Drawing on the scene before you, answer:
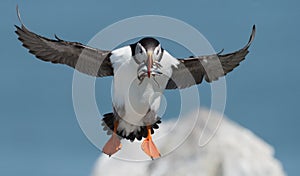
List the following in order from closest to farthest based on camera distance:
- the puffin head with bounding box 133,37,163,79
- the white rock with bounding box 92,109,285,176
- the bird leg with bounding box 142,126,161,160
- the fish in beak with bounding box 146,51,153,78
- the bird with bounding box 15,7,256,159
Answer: the fish in beak with bounding box 146,51,153,78 → the puffin head with bounding box 133,37,163,79 → the bird with bounding box 15,7,256,159 → the bird leg with bounding box 142,126,161,160 → the white rock with bounding box 92,109,285,176

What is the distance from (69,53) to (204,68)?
15.9 feet

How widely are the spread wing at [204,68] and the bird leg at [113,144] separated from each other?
8.02ft

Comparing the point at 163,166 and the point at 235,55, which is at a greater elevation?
the point at 163,166

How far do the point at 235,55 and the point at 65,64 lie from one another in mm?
6168

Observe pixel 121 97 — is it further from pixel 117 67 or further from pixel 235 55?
pixel 235 55

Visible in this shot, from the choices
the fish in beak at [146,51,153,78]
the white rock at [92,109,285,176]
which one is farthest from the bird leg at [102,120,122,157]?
the white rock at [92,109,285,176]

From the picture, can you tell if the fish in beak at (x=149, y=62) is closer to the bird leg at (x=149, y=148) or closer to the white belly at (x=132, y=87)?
the white belly at (x=132, y=87)

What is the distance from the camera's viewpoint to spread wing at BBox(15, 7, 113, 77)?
82.2ft

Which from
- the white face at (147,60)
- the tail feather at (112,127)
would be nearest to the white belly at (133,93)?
the white face at (147,60)

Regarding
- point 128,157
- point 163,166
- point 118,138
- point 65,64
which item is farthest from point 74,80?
point 163,166

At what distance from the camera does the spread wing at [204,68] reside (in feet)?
85.9

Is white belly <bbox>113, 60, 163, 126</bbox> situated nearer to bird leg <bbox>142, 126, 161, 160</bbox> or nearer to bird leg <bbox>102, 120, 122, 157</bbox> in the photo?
bird leg <bbox>102, 120, 122, 157</bbox>

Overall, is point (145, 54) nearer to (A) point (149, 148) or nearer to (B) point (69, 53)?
(B) point (69, 53)

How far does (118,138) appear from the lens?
26266 mm
